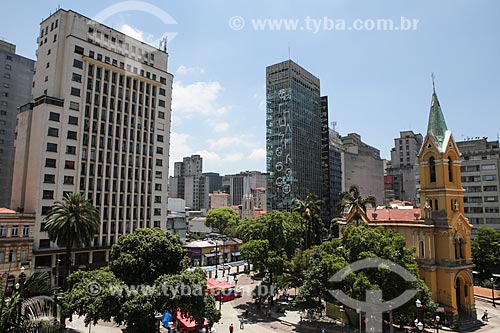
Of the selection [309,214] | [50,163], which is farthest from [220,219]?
[50,163]

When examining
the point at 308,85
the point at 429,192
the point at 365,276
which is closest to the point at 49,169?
the point at 365,276

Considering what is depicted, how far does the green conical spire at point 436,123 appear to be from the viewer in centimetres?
4216

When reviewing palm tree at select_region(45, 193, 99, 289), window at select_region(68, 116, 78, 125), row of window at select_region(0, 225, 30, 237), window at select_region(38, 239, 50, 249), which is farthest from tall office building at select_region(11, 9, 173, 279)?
palm tree at select_region(45, 193, 99, 289)

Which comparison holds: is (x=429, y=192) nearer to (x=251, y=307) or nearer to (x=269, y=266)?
(x=269, y=266)

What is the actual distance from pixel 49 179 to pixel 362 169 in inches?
4282

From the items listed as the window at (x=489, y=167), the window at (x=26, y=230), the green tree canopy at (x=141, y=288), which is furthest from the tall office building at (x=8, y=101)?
the window at (x=489, y=167)

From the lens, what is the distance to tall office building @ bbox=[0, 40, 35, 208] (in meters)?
70.6

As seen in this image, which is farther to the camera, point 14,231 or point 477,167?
point 477,167

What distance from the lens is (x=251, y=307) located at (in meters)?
41.5

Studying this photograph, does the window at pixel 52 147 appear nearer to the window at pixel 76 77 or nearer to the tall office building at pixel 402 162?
the window at pixel 76 77

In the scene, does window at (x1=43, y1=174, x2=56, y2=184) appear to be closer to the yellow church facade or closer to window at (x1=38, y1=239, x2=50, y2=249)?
window at (x1=38, y1=239, x2=50, y2=249)

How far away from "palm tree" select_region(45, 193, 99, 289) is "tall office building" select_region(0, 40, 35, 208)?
41.9 metres

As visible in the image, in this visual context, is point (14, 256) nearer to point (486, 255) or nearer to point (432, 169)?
point (432, 169)

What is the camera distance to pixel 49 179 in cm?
4841
